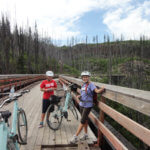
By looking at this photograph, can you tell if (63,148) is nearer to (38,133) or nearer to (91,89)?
(38,133)

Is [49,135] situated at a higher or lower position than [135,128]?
lower

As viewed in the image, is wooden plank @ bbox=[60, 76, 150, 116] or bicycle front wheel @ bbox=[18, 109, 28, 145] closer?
wooden plank @ bbox=[60, 76, 150, 116]

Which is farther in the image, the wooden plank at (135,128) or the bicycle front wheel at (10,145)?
the bicycle front wheel at (10,145)

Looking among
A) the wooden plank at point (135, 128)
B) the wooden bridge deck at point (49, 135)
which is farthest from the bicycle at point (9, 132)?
the wooden plank at point (135, 128)

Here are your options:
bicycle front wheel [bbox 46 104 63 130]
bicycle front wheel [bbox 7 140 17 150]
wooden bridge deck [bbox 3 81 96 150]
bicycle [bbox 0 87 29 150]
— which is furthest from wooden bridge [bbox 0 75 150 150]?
bicycle front wheel [bbox 7 140 17 150]

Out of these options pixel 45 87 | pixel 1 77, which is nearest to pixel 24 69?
pixel 1 77

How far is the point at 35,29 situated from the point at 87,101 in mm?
38685

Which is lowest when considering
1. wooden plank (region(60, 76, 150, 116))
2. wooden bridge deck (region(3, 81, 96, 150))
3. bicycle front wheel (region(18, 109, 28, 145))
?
wooden bridge deck (region(3, 81, 96, 150))

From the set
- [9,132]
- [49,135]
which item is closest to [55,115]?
[49,135]

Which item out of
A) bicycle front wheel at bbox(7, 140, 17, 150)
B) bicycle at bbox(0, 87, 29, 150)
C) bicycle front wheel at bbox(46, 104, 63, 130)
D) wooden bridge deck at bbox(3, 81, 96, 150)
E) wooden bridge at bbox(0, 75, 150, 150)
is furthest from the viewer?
bicycle front wheel at bbox(46, 104, 63, 130)

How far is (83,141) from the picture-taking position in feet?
11.4

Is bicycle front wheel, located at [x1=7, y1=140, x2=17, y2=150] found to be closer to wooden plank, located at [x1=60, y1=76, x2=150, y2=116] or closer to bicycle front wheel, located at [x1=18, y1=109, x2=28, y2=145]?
bicycle front wheel, located at [x1=18, y1=109, x2=28, y2=145]

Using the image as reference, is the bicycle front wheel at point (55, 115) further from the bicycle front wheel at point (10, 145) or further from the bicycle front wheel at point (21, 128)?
the bicycle front wheel at point (10, 145)

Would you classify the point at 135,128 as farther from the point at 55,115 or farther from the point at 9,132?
the point at 55,115
